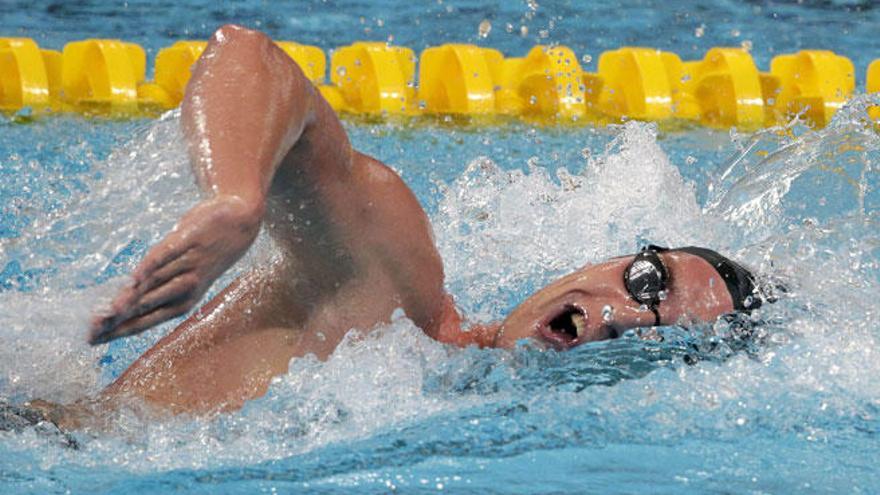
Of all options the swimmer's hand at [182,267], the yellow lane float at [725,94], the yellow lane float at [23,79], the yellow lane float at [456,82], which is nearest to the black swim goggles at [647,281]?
the swimmer's hand at [182,267]

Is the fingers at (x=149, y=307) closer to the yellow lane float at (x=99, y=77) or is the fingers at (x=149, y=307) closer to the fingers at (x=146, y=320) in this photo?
the fingers at (x=146, y=320)

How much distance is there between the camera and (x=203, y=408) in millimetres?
1628

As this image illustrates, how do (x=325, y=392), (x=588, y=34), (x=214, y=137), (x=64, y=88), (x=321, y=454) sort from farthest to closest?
(x=588, y=34) → (x=64, y=88) → (x=325, y=392) → (x=321, y=454) → (x=214, y=137)

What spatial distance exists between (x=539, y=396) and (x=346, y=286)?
31cm

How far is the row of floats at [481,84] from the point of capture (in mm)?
4559

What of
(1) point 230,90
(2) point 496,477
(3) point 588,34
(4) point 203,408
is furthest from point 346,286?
(3) point 588,34

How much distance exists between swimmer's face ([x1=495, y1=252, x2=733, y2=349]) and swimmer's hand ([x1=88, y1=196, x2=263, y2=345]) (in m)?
0.74

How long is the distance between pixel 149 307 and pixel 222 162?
169 mm

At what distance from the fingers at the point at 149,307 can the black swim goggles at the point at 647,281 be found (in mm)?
848

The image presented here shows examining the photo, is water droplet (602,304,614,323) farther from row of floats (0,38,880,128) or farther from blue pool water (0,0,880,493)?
row of floats (0,38,880,128)

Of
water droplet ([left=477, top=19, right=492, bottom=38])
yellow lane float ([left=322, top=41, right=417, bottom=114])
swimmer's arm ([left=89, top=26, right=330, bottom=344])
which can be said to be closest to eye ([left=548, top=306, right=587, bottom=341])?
swimmer's arm ([left=89, top=26, right=330, bottom=344])

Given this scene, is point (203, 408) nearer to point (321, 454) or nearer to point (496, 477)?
point (321, 454)

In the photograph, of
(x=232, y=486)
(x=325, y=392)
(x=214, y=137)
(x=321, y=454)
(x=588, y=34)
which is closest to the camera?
(x=214, y=137)

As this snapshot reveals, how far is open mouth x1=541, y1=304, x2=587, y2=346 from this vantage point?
177cm
